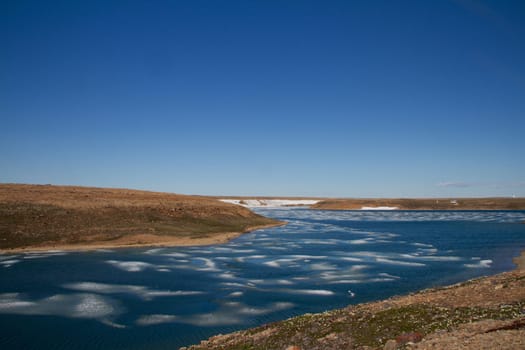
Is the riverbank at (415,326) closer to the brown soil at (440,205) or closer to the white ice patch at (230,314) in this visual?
the white ice patch at (230,314)

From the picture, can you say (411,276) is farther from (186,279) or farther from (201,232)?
(201,232)

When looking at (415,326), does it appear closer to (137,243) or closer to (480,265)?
(480,265)

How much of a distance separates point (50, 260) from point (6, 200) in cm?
2078

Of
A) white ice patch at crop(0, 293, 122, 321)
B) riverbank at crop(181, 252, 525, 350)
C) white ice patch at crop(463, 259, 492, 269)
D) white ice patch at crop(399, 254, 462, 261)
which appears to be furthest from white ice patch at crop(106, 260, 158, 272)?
white ice patch at crop(463, 259, 492, 269)

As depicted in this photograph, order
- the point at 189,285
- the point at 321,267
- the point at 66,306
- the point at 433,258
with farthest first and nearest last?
the point at 433,258 < the point at 321,267 < the point at 189,285 < the point at 66,306

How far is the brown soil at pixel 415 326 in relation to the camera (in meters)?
9.85

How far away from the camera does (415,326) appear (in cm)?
1197

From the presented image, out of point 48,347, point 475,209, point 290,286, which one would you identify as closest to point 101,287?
point 48,347

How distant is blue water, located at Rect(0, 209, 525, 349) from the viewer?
16.0 meters

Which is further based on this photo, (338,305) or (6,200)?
(6,200)

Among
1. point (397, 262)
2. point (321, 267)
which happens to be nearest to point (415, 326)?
point (321, 267)

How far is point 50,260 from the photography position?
102 ft

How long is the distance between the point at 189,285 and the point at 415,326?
48.5 feet

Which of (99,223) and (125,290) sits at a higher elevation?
(99,223)
